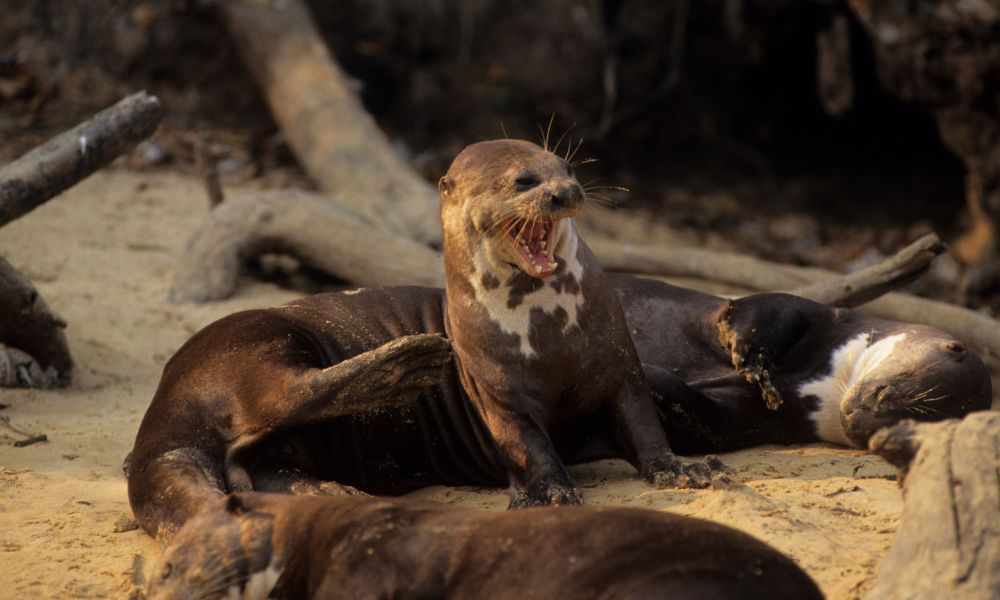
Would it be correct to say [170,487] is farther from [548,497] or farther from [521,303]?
[521,303]

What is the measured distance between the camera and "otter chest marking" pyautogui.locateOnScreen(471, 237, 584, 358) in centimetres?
468

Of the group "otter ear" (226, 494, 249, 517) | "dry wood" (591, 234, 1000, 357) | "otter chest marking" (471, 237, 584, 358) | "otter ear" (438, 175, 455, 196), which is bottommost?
"dry wood" (591, 234, 1000, 357)

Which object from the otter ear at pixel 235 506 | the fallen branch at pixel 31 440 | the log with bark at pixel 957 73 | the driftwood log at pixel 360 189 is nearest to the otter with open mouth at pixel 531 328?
the otter ear at pixel 235 506

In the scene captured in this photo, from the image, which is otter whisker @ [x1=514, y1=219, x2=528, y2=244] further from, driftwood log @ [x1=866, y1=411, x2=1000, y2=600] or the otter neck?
driftwood log @ [x1=866, y1=411, x2=1000, y2=600]

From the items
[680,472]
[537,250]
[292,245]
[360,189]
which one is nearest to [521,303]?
[537,250]

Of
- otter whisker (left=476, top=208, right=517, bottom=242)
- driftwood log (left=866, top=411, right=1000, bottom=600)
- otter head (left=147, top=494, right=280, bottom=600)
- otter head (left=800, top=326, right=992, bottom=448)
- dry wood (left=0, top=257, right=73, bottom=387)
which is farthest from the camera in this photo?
dry wood (left=0, top=257, right=73, bottom=387)

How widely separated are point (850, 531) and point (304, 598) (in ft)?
5.26

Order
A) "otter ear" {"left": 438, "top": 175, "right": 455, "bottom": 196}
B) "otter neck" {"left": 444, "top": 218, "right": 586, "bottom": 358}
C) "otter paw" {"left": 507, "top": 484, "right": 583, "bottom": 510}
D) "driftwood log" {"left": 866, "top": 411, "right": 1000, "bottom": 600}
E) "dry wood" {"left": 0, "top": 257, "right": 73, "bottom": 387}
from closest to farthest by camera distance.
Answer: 1. "driftwood log" {"left": 866, "top": 411, "right": 1000, "bottom": 600}
2. "otter paw" {"left": 507, "top": 484, "right": 583, "bottom": 510}
3. "otter neck" {"left": 444, "top": 218, "right": 586, "bottom": 358}
4. "otter ear" {"left": 438, "top": 175, "right": 455, "bottom": 196}
5. "dry wood" {"left": 0, "top": 257, "right": 73, "bottom": 387}

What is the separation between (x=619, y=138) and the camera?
432 inches

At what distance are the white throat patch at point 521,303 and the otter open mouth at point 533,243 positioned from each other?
0.17 feet

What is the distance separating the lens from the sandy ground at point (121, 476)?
154 inches

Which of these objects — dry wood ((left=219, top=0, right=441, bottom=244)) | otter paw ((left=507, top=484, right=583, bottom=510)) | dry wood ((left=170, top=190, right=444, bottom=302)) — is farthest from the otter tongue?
dry wood ((left=219, top=0, right=441, bottom=244))

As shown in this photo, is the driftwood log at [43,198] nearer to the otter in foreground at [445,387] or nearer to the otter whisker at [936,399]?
the otter in foreground at [445,387]

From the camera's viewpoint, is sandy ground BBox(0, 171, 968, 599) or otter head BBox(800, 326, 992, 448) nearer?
sandy ground BBox(0, 171, 968, 599)
